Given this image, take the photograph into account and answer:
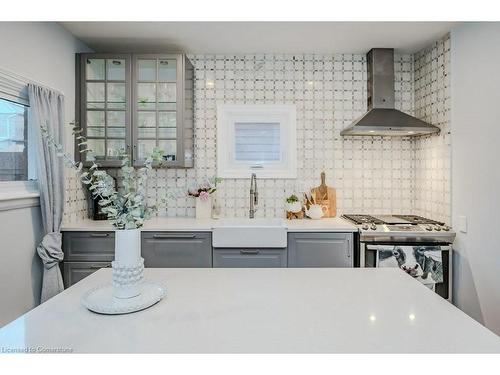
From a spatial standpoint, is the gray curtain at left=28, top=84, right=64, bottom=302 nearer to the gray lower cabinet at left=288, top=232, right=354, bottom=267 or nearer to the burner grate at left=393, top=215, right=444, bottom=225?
the gray lower cabinet at left=288, top=232, right=354, bottom=267

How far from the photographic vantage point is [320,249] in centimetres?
266

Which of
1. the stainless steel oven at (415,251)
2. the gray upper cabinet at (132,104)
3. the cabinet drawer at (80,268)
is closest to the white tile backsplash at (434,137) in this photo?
the stainless steel oven at (415,251)

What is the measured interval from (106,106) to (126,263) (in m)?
2.22

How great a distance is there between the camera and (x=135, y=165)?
2.97m

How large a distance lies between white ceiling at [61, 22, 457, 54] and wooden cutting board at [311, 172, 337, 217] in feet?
4.02

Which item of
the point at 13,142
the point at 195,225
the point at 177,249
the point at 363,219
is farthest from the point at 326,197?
the point at 13,142

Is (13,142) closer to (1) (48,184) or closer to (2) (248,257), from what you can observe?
(1) (48,184)

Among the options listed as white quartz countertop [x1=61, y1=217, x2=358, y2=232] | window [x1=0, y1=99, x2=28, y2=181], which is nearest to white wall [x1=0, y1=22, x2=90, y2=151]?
window [x1=0, y1=99, x2=28, y2=181]

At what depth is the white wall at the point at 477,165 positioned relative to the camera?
7.25 ft

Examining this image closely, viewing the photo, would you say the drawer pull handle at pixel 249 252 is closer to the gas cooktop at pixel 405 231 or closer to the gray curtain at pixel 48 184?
the gas cooktop at pixel 405 231

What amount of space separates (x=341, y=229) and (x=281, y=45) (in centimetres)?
173

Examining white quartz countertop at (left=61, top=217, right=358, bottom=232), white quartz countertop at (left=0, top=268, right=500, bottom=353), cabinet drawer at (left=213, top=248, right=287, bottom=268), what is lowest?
cabinet drawer at (left=213, top=248, right=287, bottom=268)

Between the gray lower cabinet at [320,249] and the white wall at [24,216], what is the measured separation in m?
1.87

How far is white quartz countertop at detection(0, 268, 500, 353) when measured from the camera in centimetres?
89
